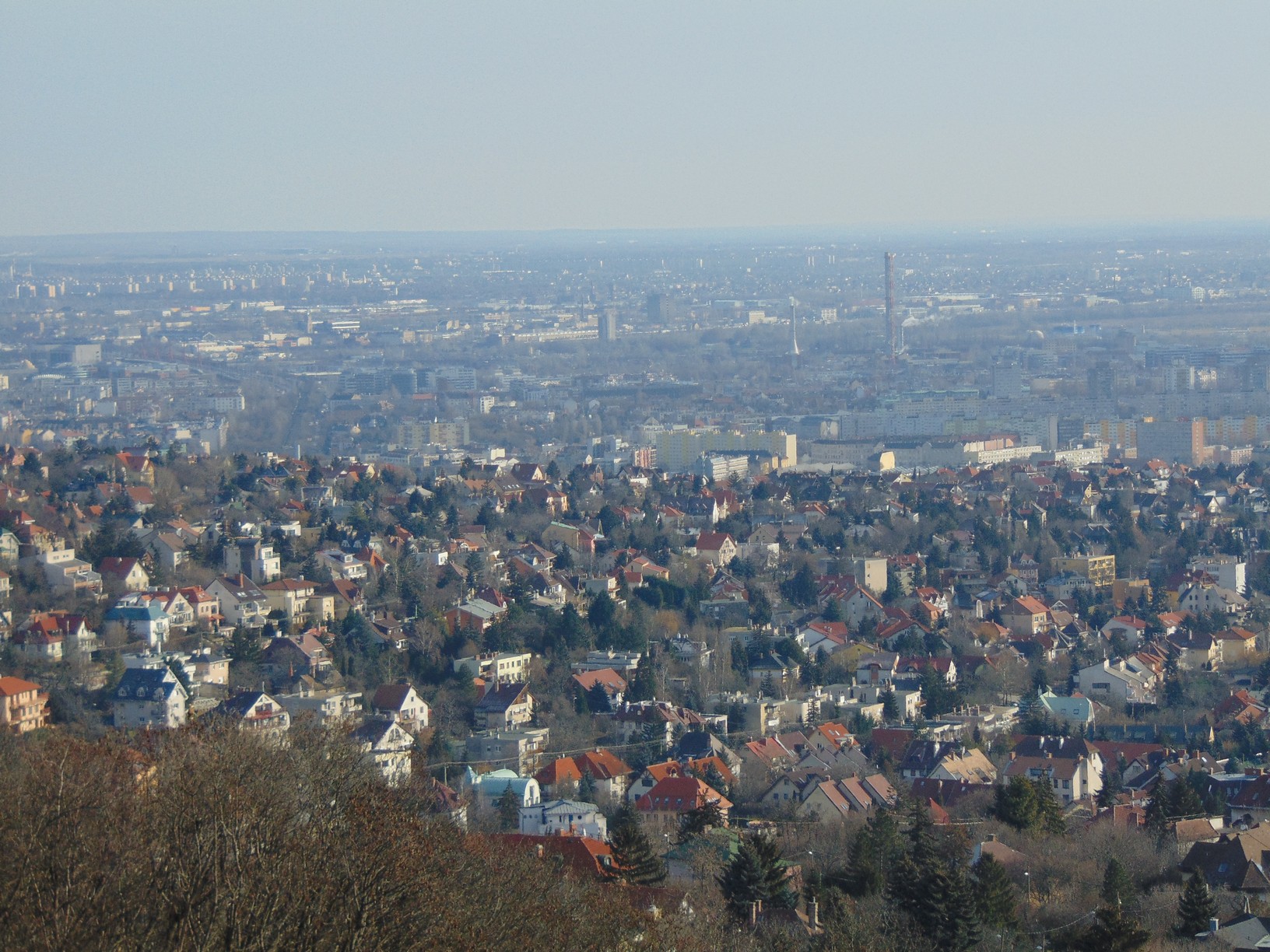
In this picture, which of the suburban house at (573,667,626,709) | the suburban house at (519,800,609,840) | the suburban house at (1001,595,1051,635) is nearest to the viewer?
the suburban house at (519,800,609,840)

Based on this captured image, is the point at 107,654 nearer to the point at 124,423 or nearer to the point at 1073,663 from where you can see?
the point at 1073,663

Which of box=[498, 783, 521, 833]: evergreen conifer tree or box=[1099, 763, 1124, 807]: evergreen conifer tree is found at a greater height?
box=[498, 783, 521, 833]: evergreen conifer tree

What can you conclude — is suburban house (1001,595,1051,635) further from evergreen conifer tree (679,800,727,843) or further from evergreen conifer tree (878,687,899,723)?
evergreen conifer tree (679,800,727,843)

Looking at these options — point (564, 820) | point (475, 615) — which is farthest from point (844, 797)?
point (475, 615)

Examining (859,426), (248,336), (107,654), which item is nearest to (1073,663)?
(107,654)

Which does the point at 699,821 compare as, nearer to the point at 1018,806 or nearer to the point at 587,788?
the point at 1018,806

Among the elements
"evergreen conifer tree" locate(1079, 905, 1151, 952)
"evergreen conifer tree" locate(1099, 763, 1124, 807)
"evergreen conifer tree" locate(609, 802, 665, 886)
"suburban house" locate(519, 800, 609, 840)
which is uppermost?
"evergreen conifer tree" locate(1079, 905, 1151, 952)

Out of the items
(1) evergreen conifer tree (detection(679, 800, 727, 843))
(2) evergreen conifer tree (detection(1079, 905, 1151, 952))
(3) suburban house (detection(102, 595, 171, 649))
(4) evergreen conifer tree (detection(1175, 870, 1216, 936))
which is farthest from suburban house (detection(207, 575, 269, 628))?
(2) evergreen conifer tree (detection(1079, 905, 1151, 952))

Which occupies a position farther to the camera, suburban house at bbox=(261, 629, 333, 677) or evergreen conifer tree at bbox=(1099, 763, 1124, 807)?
suburban house at bbox=(261, 629, 333, 677)
